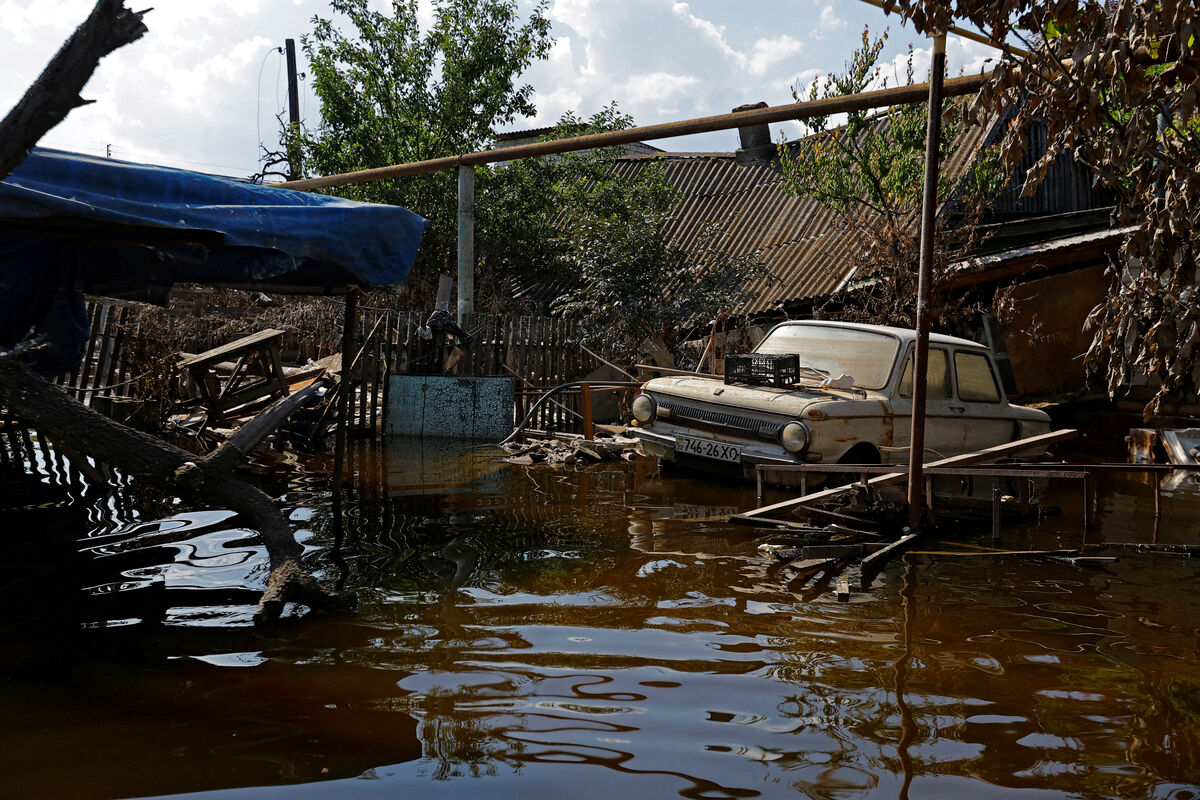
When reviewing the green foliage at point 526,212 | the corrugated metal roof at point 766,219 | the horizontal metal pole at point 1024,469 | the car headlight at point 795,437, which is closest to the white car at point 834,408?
the car headlight at point 795,437

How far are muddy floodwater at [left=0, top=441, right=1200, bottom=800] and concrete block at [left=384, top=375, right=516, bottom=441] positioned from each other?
503 cm

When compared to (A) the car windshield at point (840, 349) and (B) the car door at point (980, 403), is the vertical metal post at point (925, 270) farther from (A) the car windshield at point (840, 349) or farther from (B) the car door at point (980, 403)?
(B) the car door at point (980, 403)

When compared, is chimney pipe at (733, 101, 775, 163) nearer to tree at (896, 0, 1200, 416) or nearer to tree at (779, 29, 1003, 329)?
tree at (779, 29, 1003, 329)

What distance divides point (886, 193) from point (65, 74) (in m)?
11.3

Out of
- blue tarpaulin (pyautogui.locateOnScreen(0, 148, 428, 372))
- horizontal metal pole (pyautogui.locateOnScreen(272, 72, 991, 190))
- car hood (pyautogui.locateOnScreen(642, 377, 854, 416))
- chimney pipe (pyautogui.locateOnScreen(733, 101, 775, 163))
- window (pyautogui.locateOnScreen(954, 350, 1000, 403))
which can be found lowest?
car hood (pyautogui.locateOnScreen(642, 377, 854, 416))

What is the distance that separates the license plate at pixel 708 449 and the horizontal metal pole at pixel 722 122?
3.32 meters

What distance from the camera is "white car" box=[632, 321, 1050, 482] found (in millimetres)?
7504

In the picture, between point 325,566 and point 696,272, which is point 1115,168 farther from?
point 696,272

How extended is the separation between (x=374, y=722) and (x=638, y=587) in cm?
211

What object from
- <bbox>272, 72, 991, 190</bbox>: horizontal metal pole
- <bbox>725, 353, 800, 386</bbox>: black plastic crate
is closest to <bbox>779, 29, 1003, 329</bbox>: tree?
<bbox>272, 72, 991, 190</bbox>: horizontal metal pole

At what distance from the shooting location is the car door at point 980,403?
852cm

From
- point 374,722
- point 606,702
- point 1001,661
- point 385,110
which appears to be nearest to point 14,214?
point 374,722

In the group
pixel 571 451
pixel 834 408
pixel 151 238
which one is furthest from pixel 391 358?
pixel 151 238

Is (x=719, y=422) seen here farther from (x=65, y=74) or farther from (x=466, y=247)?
(x=466, y=247)
